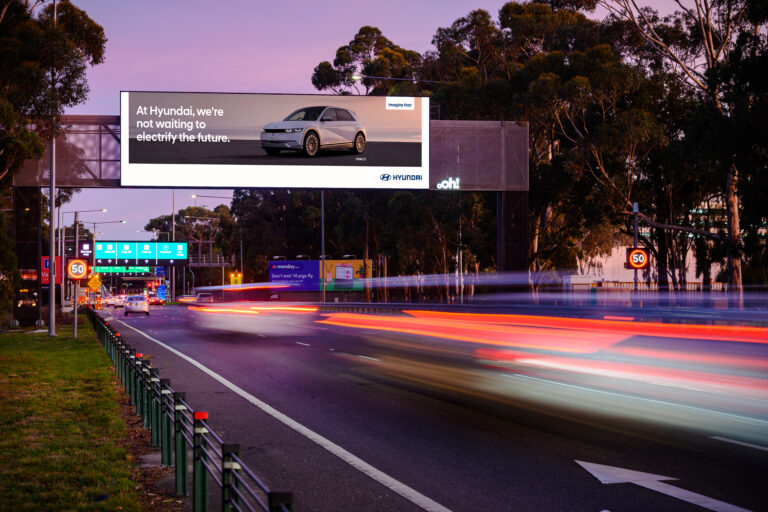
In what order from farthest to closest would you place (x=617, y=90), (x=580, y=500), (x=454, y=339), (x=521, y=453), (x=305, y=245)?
(x=305, y=245) → (x=617, y=90) → (x=454, y=339) → (x=521, y=453) → (x=580, y=500)

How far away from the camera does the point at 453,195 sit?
58.3 metres

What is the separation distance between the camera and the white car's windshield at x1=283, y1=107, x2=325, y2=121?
129 feet

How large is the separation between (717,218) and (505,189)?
25.4 m

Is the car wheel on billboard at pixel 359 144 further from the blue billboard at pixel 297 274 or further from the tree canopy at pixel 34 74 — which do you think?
the blue billboard at pixel 297 274

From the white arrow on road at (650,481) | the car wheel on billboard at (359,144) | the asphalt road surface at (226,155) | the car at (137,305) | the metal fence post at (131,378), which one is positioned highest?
the car wheel on billboard at (359,144)

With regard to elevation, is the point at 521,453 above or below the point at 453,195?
below

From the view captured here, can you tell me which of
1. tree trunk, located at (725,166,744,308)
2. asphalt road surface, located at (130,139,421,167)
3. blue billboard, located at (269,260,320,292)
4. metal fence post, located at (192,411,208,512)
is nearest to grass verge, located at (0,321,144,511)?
metal fence post, located at (192,411,208,512)

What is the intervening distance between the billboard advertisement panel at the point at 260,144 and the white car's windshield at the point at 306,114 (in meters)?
0.04

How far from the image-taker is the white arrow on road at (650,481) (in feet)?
24.8

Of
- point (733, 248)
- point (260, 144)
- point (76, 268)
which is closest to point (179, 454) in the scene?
point (76, 268)

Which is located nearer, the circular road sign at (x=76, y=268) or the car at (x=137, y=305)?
the circular road sign at (x=76, y=268)

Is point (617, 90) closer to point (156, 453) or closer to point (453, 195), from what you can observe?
point (453, 195)

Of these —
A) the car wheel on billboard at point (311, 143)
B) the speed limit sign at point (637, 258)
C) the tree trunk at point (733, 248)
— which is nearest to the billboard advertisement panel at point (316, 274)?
the tree trunk at point (733, 248)

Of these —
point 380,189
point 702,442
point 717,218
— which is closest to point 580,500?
point 702,442
